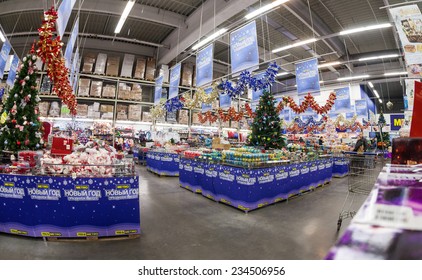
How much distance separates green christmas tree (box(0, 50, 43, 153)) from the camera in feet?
14.7

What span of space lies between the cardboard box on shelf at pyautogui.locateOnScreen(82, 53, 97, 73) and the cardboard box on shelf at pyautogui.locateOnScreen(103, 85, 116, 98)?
4.41ft

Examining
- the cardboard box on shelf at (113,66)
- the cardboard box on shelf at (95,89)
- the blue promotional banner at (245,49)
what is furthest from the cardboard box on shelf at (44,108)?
the blue promotional banner at (245,49)

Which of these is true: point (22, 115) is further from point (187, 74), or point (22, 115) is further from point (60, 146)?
point (187, 74)

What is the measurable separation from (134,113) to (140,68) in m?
3.17

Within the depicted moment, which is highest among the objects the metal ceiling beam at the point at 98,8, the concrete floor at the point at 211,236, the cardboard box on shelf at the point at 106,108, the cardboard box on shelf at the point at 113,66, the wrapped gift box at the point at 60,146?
the metal ceiling beam at the point at 98,8

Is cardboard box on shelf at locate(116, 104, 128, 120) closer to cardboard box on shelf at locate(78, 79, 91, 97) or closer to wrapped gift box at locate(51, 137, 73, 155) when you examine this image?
cardboard box on shelf at locate(78, 79, 91, 97)

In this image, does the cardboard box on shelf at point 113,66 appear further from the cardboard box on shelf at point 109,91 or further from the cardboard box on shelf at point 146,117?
the cardboard box on shelf at point 146,117

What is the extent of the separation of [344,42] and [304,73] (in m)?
6.99

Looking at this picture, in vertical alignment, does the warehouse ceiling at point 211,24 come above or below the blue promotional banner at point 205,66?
above

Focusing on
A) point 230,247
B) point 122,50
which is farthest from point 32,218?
point 122,50

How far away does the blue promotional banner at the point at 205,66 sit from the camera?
6.86 m

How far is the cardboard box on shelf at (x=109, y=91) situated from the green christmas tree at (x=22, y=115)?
9.80m

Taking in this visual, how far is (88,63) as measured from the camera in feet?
45.1

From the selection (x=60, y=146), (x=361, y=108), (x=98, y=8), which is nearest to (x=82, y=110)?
(x=98, y=8)
